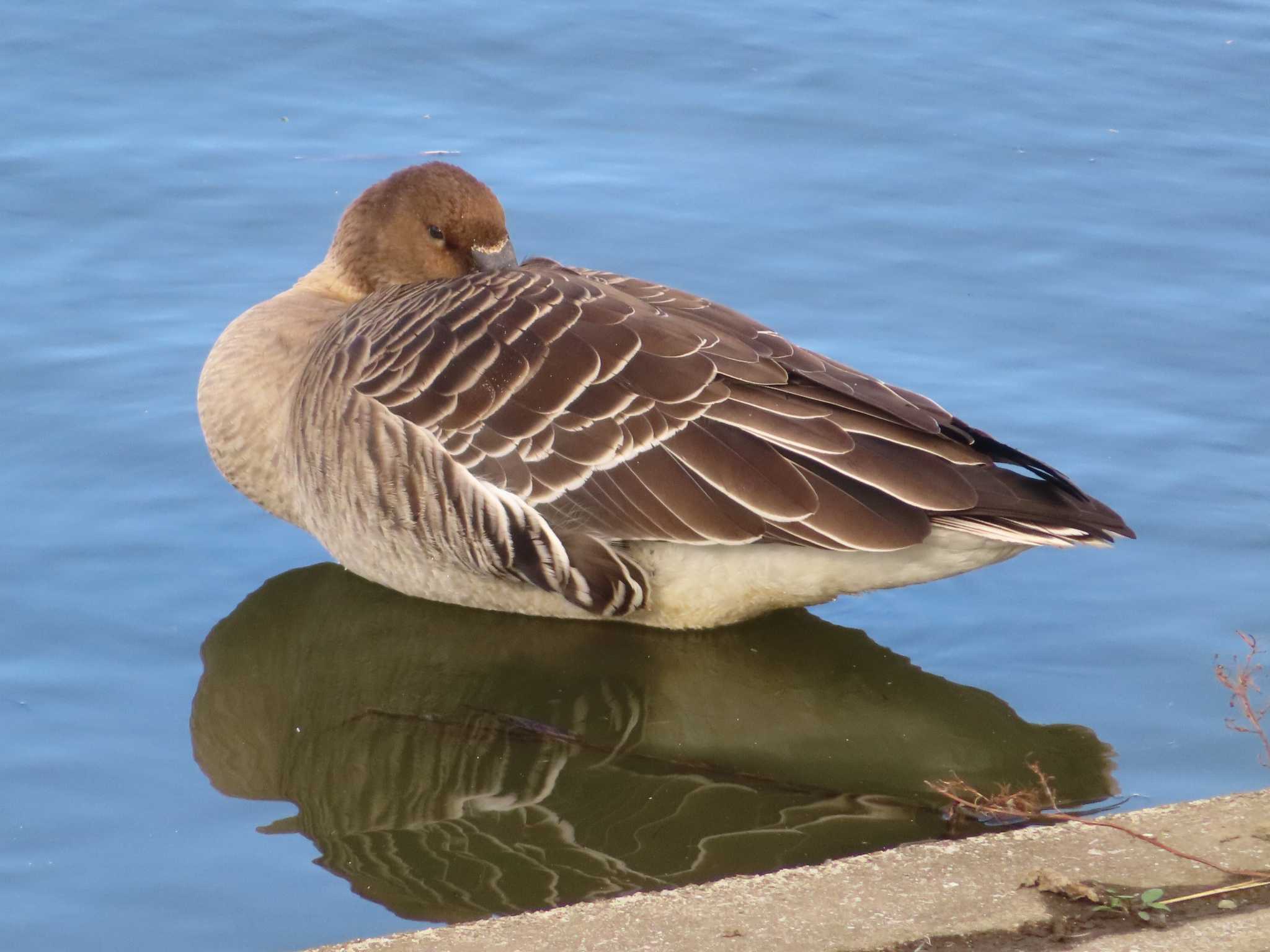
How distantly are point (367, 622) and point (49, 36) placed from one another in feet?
17.7

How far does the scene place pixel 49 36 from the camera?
981 cm

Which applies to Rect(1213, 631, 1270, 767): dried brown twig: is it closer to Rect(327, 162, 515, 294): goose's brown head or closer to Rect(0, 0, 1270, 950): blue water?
Rect(0, 0, 1270, 950): blue water

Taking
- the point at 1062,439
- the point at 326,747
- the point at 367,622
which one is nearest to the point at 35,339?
the point at 367,622

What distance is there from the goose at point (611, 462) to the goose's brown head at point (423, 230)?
0.32m

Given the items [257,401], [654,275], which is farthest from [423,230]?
[654,275]

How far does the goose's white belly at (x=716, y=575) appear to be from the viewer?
5445 mm

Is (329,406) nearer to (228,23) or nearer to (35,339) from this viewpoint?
(35,339)

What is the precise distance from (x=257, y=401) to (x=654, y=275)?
2.33 m

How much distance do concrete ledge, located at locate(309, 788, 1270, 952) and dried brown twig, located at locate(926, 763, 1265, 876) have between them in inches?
7.4

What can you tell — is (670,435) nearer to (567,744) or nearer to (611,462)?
(611,462)

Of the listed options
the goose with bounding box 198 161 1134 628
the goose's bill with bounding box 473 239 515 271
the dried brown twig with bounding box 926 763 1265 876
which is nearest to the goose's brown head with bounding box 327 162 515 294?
the goose's bill with bounding box 473 239 515 271

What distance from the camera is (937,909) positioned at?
3660 mm

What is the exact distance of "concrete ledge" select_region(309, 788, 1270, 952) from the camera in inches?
140

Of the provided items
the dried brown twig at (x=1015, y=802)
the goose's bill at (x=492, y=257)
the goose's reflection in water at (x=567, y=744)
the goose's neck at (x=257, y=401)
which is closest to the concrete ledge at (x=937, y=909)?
the dried brown twig at (x=1015, y=802)
